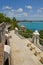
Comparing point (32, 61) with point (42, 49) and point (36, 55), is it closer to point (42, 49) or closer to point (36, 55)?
point (36, 55)

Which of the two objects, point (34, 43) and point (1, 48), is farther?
point (34, 43)

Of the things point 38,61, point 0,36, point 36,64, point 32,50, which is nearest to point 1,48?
point 0,36

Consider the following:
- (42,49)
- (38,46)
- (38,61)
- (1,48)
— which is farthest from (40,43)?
(1,48)

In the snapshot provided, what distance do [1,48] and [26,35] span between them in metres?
18.5

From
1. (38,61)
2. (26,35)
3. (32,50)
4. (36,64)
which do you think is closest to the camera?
(36,64)

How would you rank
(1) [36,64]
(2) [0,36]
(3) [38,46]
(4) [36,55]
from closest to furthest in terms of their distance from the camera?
(2) [0,36], (1) [36,64], (4) [36,55], (3) [38,46]

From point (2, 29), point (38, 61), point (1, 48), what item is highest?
point (2, 29)

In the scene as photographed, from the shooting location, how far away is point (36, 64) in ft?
36.1

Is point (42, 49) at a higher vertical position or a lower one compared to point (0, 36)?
lower

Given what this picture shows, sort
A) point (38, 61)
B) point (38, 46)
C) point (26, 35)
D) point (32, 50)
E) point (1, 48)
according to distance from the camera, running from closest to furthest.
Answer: point (1, 48) < point (38, 61) < point (32, 50) < point (38, 46) < point (26, 35)

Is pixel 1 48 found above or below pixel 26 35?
above

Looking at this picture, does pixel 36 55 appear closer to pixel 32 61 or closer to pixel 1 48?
pixel 32 61

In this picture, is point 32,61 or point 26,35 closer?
point 32,61

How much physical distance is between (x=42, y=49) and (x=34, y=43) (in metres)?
2.77
